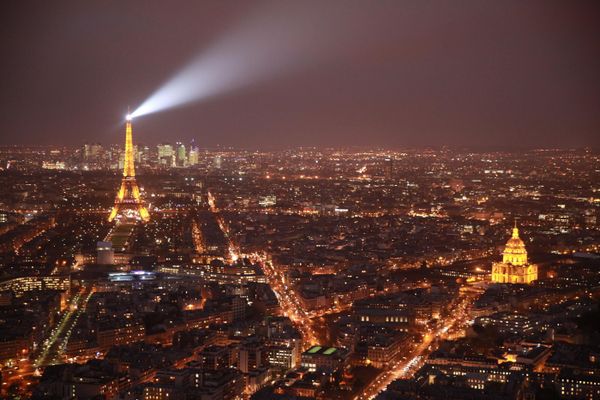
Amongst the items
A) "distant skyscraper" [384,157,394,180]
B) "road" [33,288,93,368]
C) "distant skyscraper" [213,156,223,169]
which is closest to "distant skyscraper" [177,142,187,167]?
"distant skyscraper" [213,156,223,169]

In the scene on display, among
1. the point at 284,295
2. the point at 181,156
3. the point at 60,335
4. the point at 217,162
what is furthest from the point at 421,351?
the point at 181,156

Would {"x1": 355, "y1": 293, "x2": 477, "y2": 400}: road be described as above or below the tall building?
below

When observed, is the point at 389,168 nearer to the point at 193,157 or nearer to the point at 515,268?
the point at 193,157

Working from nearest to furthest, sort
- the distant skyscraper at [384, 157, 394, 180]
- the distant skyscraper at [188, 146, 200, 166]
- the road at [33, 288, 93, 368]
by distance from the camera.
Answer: the road at [33, 288, 93, 368] → the distant skyscraper at [384, 157, 394, 180] → the distant skyscraper at [188, 146, 200, 166]

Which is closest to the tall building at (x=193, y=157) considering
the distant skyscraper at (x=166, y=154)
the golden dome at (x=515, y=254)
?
the distant skyscraper at (x=166, y=154)

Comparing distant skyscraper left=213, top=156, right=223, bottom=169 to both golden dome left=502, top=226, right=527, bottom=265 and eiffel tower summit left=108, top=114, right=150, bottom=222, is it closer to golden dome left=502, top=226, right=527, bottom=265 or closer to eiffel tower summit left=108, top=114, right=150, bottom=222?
eiffel tower summit left=108, top=114, right=150, bottom=222

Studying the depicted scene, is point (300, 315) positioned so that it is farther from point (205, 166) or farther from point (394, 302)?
point (205, 166)
